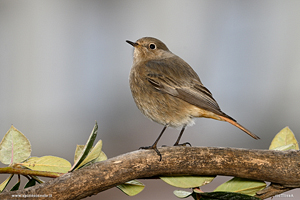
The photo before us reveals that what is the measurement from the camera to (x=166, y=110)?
1924 mm

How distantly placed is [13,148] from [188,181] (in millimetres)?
704

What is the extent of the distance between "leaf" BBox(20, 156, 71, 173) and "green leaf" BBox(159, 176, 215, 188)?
388mm

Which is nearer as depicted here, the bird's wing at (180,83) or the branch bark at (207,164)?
the branch bark at (207,164)

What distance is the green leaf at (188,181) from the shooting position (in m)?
1.30

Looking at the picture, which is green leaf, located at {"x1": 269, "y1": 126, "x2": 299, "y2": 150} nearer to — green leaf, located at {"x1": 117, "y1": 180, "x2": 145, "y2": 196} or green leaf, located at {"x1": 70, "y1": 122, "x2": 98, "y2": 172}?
green leaf, located at {"x1": 117, "y1": 180, "x2": 145, "y2": 196}

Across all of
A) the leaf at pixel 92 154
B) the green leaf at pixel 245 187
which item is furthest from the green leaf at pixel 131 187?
the green leaf at pixel 245 187

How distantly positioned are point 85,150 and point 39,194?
0.22 m

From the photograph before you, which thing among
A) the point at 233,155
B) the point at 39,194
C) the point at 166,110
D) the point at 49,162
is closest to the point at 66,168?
the point at 49,162

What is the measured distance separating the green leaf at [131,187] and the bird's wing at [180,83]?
69cm

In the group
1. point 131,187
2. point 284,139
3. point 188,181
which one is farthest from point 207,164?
point 284,139

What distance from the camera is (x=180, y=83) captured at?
2023 mm

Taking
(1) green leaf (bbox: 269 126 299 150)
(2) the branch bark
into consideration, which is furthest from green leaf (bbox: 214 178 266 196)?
(1) green leaf (bbox: 269 126 299 150)

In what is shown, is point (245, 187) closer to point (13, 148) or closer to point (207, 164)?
point (207, 164)

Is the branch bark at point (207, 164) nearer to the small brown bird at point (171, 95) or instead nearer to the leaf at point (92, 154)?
the leaf at point (92, 154)
